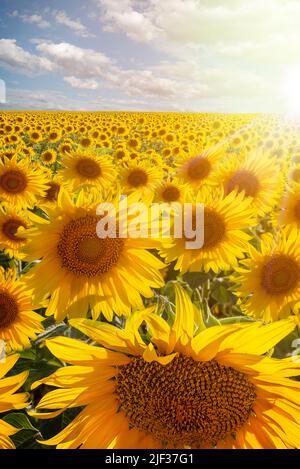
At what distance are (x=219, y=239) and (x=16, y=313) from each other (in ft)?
6.22

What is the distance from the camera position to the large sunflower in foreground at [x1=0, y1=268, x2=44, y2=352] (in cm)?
350

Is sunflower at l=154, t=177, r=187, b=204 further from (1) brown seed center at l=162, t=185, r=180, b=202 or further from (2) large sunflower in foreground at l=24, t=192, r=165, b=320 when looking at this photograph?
(2) large sunflower in foreground at l=24, t=192, r=165, b=320

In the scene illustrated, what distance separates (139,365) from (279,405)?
0.52 meters

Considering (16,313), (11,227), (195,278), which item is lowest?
(16,313)

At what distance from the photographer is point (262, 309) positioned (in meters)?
3.83

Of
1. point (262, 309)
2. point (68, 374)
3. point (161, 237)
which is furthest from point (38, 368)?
point (262, 309)

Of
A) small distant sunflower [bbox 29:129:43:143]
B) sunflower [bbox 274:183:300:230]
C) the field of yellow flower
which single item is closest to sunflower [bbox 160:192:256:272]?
the field of yellow flower

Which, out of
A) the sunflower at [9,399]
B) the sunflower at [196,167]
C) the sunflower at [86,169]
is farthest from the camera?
the sunflower at [86,169]

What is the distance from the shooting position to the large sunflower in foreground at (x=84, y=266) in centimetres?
268

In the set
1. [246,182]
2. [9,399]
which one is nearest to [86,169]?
[246,182]

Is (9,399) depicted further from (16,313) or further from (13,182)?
(13,182)

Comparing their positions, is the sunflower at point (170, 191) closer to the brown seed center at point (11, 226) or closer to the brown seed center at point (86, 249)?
the brown seed center at point (11, 226)

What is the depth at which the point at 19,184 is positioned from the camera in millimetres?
6055

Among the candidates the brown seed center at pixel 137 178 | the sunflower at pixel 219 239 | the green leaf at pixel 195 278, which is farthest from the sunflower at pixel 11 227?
the brown seed center at pixel 137 178
